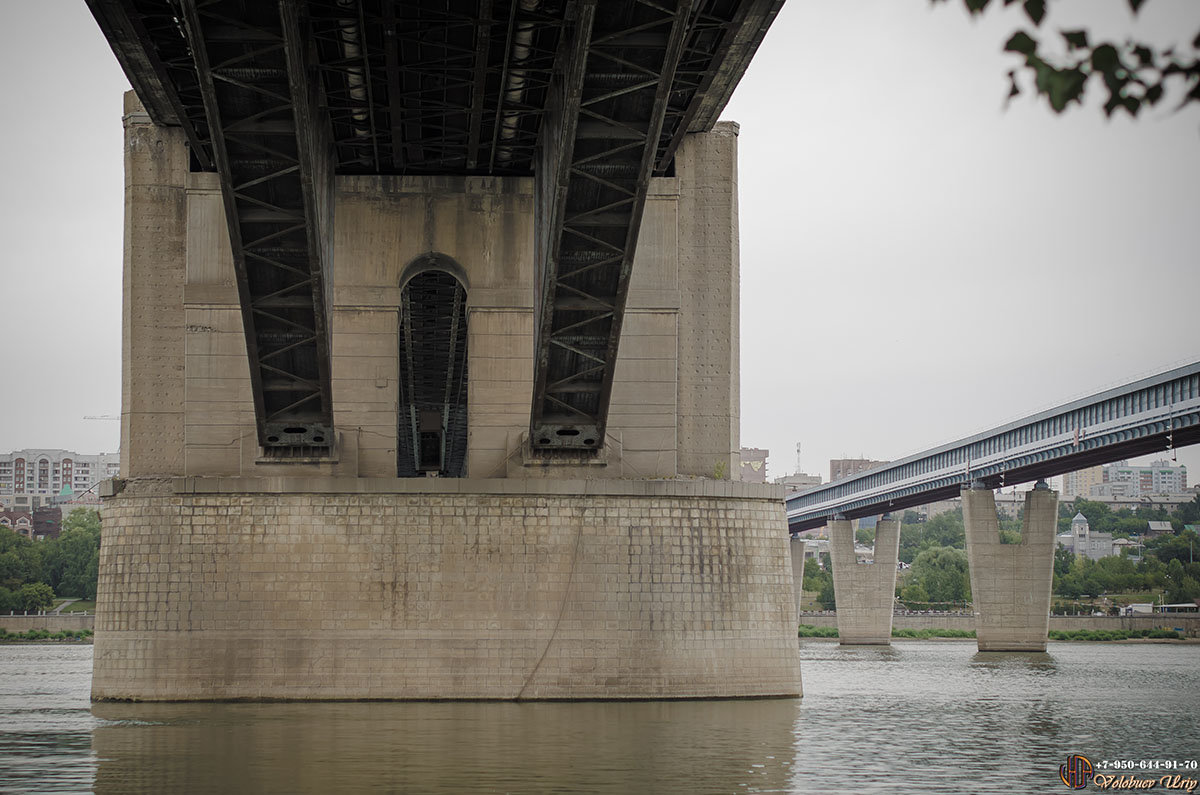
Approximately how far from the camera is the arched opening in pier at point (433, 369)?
3931 cm

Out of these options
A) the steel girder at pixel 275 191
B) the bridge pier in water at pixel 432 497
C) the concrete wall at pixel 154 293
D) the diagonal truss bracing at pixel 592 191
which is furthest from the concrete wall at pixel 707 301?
the concrete wall at pixel 154 293

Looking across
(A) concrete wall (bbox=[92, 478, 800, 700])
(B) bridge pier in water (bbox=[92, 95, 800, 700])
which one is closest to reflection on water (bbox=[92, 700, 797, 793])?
(A) concrete wall (bbox=[92, 478, 800, 700])

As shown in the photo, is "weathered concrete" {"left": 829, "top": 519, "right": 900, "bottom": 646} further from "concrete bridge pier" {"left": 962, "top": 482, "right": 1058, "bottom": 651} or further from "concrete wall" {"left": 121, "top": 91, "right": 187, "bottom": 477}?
"concrete wall" {"left": 121, "top": 91, "right": 187, "bottom": 477}

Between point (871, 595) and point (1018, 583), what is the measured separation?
19832 mm

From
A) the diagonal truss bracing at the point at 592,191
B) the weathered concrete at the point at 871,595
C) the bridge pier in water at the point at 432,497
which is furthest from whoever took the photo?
the weathered concrete at the point at 871,595

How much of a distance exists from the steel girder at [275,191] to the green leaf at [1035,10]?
19049mm

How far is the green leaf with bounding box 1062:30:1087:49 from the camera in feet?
20.0

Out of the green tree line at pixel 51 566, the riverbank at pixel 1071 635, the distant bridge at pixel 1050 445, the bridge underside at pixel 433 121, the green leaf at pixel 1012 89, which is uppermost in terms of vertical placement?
the bridge underside at pixel 433 121

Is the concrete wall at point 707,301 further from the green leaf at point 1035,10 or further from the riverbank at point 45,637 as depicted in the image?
the riverbank at point 45,637

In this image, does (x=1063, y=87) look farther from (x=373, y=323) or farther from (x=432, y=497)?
(x=373, y=323)

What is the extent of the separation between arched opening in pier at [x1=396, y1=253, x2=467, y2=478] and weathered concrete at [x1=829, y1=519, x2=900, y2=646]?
92.6ft

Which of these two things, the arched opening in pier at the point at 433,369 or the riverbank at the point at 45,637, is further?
the riverbank at the point at 45,637

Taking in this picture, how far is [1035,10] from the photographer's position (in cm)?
607

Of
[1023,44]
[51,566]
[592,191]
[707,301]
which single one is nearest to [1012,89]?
[1023,44]
